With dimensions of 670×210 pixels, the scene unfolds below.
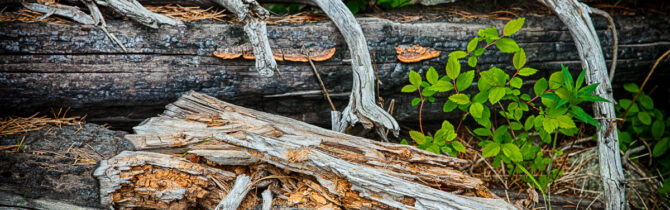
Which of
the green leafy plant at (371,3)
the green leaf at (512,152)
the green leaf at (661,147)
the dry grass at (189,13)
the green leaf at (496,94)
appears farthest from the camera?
the green leafy plant at (371,3)

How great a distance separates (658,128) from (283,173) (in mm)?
2803

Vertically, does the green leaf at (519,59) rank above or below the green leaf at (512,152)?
above

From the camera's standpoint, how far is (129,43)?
238 cm

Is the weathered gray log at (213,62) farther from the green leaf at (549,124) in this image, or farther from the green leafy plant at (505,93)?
the green leaf at (549,124)

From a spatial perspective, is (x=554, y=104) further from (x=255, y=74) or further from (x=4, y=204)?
(x=4, y=204)

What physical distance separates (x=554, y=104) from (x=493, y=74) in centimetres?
38

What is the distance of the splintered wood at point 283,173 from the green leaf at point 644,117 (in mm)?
1596

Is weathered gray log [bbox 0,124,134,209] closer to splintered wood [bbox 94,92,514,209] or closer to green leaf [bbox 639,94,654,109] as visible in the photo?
splintered wood [bbox 94,92,514,209]

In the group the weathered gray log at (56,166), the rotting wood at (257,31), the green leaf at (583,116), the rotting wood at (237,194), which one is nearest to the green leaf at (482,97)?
the green leaf at (583,116)

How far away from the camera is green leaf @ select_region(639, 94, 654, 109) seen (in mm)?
2785

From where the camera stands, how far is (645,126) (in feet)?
9.27

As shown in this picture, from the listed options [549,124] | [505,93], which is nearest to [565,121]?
[549,124]

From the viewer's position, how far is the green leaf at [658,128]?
2.74 meters

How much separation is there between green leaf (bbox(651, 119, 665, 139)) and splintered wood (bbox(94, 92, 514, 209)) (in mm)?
1676
